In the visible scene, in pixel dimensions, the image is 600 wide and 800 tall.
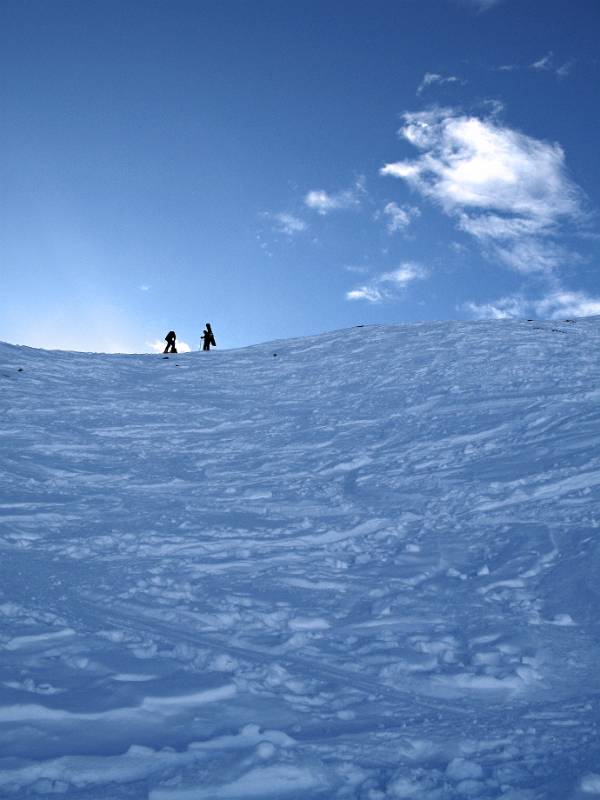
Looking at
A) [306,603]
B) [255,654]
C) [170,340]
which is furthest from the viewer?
[170,340]

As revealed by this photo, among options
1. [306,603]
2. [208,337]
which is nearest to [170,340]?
[208,337]

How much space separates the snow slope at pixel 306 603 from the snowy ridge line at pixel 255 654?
2 cm

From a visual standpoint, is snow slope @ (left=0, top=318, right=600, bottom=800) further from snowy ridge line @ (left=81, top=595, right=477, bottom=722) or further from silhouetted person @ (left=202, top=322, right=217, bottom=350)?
silhouetted person @ (left=202, top=322, right=217, bottom=350)

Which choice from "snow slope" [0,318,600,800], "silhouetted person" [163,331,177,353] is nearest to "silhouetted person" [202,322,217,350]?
"silhouetted person" [163,331,177,353]

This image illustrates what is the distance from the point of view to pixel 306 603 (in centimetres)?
543

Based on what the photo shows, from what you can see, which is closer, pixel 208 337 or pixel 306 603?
pixel 306 603

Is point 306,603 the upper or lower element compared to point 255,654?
upper

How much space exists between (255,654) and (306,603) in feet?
3.17

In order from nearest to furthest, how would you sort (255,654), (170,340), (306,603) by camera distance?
(255,654)
(306,603)
(170,340)

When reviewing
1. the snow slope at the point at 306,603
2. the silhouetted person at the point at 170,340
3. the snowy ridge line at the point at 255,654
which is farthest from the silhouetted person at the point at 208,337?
the snowy ridge line at the point at 255,654

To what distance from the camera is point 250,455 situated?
33.9 feet

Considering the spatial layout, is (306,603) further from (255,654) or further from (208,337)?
(208,337)

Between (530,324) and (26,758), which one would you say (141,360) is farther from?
(26,758)

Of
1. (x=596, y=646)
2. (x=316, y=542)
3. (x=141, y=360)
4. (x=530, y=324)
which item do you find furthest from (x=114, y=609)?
(x=530, y=324)
